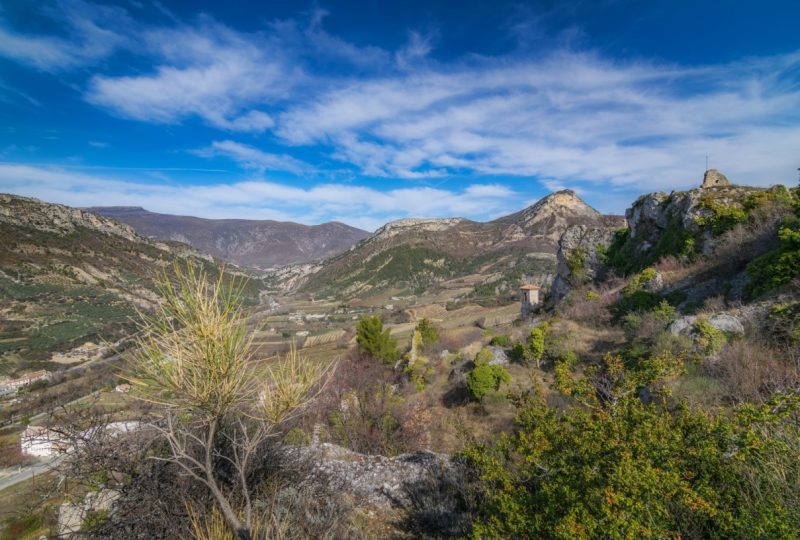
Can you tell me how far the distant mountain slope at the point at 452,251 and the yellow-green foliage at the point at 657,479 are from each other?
106m

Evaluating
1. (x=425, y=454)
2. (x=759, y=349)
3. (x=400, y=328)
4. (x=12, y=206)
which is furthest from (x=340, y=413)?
(x=12, y=206)

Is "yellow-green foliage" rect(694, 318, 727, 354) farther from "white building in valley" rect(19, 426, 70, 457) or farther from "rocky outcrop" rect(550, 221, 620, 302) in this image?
"rocky outcrop" rect(550, 221, 620, 302)

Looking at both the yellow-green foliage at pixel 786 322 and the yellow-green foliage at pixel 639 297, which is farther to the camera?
the yellow-green foliage at pixel 639 297

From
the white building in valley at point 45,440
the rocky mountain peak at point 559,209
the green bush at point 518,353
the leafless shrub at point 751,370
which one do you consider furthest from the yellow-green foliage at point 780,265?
the rocky mountain peak at point 559,209

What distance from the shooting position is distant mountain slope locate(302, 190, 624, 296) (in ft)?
446

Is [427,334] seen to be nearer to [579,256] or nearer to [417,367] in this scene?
[417,367]

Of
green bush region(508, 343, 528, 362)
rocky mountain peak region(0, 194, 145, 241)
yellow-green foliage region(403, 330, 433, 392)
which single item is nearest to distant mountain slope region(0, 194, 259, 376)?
rocky mountain peak region(0, 194, 145, 241)

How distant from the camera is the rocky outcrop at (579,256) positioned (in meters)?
26.3

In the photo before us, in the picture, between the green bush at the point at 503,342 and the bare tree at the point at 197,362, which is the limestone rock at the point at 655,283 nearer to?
the green bush at the point at 503,342

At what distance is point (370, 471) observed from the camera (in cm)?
780

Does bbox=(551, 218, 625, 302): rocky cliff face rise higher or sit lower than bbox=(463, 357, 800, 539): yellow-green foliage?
higher

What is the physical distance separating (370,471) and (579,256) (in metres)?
24.7

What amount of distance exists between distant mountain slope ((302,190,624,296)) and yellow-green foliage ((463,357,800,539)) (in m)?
106

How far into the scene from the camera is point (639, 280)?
57.0 ft
